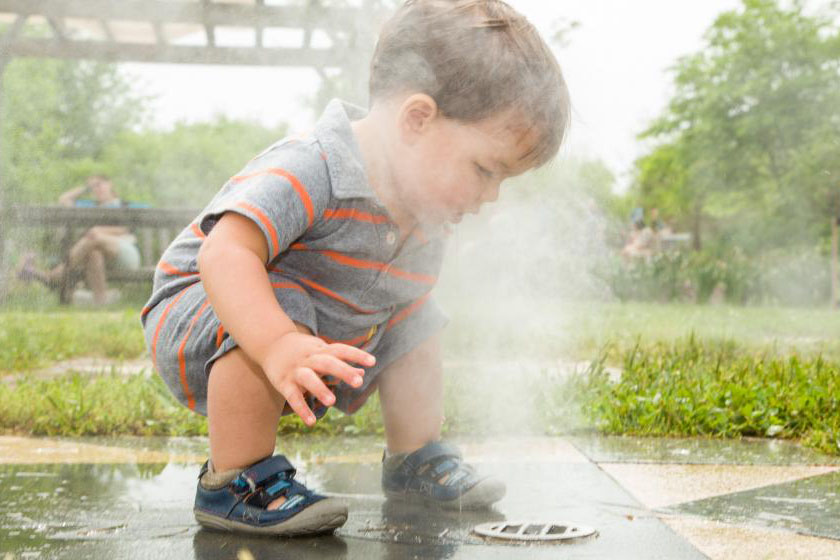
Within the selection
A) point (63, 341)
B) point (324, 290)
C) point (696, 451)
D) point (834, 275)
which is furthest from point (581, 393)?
point (834, 275)

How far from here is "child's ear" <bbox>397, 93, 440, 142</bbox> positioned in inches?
56.7

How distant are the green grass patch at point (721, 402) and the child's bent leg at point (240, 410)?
0.97m

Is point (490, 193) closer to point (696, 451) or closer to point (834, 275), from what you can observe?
point (696, 451)

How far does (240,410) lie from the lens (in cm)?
141

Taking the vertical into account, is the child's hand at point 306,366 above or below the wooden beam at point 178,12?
below

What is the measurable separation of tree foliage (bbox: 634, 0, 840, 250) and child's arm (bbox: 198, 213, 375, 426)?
6.55m

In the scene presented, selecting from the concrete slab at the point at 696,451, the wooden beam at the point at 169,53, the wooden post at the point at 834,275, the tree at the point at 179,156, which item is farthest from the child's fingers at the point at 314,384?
the tree at the point at 179,156

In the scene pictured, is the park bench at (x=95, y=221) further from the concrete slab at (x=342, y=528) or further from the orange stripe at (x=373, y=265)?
the orange stripe at (x=373, y=265)

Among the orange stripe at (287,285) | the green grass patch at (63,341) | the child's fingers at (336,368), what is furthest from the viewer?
the green grass patch at (63,341)

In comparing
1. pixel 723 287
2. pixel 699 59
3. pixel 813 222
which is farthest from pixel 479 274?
pixel 699 59

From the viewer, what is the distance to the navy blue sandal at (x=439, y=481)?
1.57m

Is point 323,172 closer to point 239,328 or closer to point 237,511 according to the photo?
point 239,328

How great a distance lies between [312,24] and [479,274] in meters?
2.01

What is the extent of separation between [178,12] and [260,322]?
420cm
